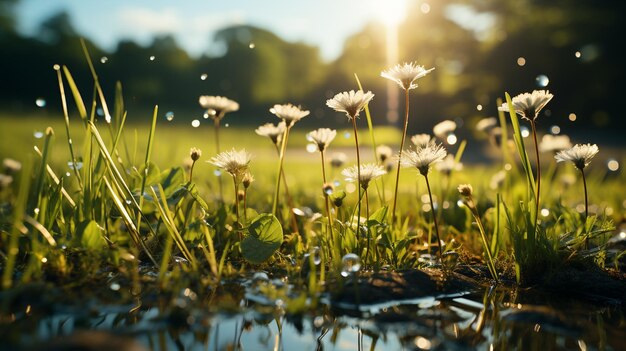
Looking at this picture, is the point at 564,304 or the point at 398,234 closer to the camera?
the point at 564,304

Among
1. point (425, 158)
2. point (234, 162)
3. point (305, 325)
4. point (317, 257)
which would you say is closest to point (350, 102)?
point (425, 158)

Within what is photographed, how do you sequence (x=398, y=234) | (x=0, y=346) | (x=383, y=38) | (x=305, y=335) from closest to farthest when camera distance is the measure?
(x=0, y=346) < (x=305, y=335) < (x=398, y=234) < (x=383, y=38)

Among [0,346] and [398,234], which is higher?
[398,234]

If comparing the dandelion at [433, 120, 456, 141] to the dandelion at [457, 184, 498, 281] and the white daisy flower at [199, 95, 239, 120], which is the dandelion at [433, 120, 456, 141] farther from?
the white daisy flower at [199, 95, 239, 120]

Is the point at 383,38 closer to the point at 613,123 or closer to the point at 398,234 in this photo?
the point at 613,123

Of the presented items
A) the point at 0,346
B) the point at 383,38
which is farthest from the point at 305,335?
the point at 383,38

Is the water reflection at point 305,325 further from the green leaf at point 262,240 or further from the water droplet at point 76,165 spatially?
the water droplet at point 76,165

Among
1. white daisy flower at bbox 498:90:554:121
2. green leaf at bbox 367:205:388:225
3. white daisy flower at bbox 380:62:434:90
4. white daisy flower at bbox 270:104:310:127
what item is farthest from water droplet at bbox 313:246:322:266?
white daisy flower at bbox 498:90:554:121

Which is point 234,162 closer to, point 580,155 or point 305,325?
point 305,325
